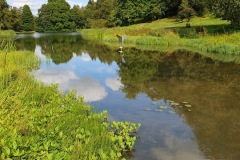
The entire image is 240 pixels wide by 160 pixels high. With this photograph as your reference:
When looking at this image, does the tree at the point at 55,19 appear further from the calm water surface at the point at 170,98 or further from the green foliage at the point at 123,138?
the green foliage at the point at 123,138

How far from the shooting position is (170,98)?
11.9 m

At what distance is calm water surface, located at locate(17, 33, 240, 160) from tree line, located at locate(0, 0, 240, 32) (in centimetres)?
1327

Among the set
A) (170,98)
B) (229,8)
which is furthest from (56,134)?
(229,8)

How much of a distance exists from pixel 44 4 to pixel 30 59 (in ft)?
337

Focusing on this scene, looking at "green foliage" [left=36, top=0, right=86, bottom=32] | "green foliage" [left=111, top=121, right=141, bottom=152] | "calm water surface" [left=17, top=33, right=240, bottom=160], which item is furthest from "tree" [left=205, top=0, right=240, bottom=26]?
"green foliage" [left=36, top=0, right=86, bottom=32]

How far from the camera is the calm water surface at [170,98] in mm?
7336

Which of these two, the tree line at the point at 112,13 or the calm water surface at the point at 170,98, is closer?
the calm water surface at the point at 170,98

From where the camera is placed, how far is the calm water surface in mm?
7336


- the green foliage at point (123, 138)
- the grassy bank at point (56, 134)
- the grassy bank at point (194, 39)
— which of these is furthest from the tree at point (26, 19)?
the green foliage at point (123, 138)

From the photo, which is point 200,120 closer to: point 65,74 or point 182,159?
point 182,159

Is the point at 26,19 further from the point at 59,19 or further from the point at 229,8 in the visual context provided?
the point at 229,8

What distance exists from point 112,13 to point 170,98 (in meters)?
67.4

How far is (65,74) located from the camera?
1862cm

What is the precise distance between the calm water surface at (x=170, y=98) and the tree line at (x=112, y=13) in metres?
13.3
